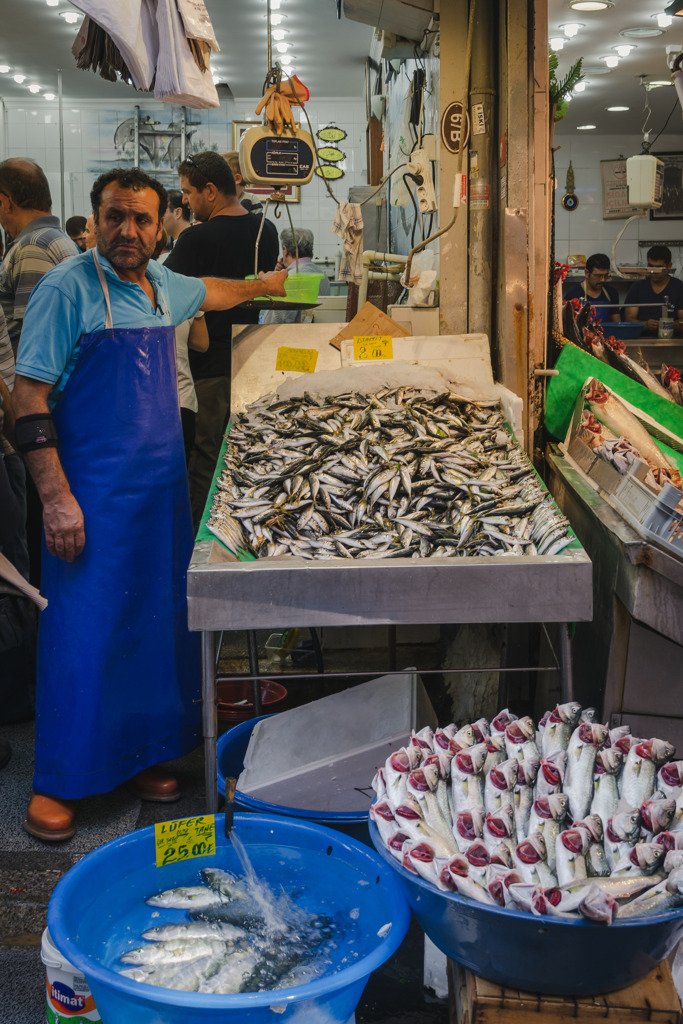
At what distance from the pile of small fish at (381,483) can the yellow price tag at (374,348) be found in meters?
0.33

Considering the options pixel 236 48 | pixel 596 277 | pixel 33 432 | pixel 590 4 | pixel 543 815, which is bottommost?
pixel 543 815

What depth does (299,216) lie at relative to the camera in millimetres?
13438

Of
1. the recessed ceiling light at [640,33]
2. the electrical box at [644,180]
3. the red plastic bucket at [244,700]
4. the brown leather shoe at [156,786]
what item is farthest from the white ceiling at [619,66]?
the brown leather shoe at [156,786]

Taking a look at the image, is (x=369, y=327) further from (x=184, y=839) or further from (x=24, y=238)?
(x=184, y=839)

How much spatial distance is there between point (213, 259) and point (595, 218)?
12353 mm

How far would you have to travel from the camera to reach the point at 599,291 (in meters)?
11.1

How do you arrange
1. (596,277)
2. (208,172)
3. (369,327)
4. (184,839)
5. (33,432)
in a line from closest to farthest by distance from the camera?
(184,839), (33,432), (369,327), (208,172), (596,277)

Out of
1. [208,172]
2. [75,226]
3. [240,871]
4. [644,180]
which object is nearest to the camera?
[240,871]

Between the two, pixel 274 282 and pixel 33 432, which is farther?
pixel 274 282

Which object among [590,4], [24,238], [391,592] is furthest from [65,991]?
[590,4]

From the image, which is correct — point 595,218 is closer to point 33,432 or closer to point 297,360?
point 297,360

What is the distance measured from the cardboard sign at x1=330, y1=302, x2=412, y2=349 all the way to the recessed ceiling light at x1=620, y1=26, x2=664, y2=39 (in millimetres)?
6705

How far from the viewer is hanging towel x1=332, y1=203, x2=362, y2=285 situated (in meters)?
4.98

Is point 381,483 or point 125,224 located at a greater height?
point 125,224
